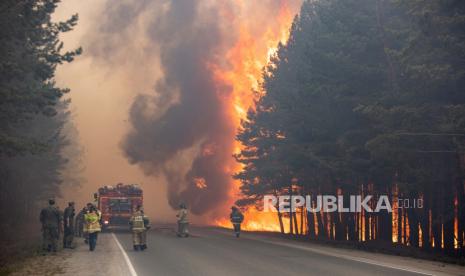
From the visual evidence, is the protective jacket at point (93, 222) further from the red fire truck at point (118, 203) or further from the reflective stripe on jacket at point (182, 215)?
the red fire truck at point (118, 203)

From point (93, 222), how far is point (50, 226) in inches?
67.5

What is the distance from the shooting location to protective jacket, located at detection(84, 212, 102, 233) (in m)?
23.4

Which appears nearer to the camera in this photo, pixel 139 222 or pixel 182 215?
pixel 139 222

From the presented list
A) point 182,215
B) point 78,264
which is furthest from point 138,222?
point 182,215

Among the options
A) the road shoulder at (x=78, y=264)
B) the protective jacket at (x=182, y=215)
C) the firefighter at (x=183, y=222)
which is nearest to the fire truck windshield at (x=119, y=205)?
the firefighter at (x=183, y=222)

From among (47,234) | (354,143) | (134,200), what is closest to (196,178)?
(134,200)

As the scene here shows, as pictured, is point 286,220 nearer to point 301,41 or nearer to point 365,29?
point 301,41

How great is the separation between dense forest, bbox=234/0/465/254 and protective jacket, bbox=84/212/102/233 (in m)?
11.3

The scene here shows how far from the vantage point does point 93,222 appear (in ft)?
77.5

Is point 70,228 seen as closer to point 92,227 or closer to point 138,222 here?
Answer: point 92,227

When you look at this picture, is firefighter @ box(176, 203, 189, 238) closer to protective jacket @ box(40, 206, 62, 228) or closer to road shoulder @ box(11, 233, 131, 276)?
road shoulder @ box(11, 233, 131, 276)

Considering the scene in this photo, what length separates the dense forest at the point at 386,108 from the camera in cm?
2330

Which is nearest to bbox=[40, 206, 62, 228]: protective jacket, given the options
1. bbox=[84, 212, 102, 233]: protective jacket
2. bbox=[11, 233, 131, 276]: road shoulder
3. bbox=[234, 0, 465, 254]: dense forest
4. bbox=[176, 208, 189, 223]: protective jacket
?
bbox=[11, 233, 131, 276]: road shoulder

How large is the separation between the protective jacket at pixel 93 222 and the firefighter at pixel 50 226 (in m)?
1.19
